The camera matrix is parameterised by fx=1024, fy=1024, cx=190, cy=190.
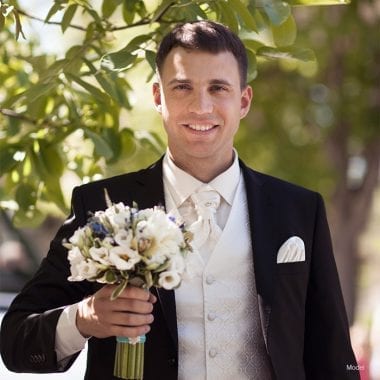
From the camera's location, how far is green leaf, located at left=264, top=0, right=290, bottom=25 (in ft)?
11.9

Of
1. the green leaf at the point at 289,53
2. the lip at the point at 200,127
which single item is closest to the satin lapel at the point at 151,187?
the lip at the point at 200,127

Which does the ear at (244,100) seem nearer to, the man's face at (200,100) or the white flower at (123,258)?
the man's face at (200,100)

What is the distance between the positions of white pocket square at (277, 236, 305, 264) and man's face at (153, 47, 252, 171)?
36 centimetres

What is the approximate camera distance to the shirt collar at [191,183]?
323cm

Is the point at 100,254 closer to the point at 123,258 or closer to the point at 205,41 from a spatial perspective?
the point at 123,258

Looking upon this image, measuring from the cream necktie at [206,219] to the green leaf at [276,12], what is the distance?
0.76m

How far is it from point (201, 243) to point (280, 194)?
0.33 m

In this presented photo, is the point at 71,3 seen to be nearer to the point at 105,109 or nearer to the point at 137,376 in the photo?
the point at 105,109

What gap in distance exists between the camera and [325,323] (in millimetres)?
3195

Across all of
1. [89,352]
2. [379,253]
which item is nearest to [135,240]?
[89,352]

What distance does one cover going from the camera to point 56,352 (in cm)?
300

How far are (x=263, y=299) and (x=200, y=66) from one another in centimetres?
73

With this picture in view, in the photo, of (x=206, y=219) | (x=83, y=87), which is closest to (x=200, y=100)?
(x=206, y=219)

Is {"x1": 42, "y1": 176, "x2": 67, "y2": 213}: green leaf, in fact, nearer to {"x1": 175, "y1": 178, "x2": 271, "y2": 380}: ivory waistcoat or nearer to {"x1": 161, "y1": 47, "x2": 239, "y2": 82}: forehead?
{"x1": 161, "y1": 47, "x2": 239, "y2": 82}: forehead
